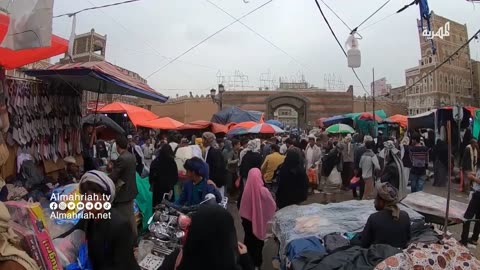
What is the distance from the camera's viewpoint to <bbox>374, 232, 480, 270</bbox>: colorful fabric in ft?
9.32

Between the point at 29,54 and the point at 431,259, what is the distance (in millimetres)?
3939

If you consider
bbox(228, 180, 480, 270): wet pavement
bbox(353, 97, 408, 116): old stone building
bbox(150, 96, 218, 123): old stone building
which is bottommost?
bbox(228, 180, 480, 270): wet pavement

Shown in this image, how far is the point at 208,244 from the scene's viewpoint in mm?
2260

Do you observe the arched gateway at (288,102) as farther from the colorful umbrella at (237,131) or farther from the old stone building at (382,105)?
the colorful umbrella at (237,131)

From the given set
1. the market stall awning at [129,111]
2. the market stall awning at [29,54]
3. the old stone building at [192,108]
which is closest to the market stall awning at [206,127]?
the market stall awning at [129,111]

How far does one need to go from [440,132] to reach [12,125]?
11.3 metres

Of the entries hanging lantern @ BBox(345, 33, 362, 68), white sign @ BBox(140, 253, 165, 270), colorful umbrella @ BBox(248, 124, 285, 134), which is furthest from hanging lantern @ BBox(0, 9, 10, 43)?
colorful umbrella @ BBox(248, 124, 285, 134)

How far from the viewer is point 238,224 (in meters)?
7.16

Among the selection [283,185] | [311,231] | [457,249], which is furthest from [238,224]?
[457,249]

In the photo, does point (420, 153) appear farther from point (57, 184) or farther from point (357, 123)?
point (357, 123)

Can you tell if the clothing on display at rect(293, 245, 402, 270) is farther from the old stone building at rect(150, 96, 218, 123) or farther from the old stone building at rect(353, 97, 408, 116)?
the old stone building at rect(353, 97, 408, 116)

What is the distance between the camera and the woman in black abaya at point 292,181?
5.82 meters

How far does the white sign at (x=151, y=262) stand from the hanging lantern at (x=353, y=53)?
17.7 ft

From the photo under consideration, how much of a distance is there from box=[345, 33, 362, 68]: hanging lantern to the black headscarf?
231 inches
